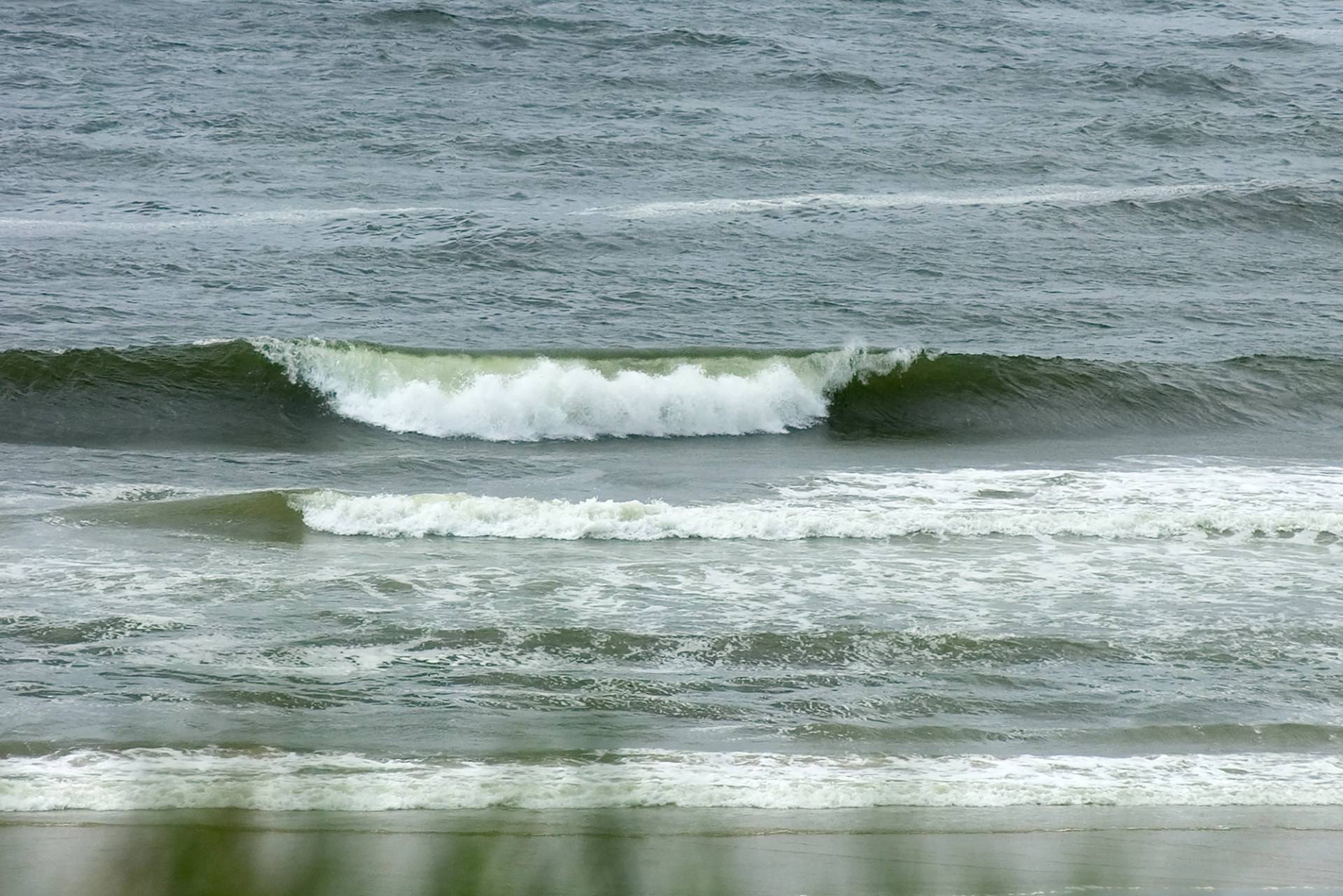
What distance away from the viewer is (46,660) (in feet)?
21.1

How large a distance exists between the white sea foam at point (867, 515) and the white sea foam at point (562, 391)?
3037 millimetres

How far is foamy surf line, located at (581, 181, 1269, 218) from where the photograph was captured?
1992 centimetres

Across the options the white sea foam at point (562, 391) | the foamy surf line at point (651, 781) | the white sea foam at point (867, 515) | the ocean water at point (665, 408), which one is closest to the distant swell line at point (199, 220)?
the ocean water at point (665, 408)

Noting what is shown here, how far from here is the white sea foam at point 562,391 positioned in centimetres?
A: 1345

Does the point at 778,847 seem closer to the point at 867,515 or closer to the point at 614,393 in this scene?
the point at 867,515

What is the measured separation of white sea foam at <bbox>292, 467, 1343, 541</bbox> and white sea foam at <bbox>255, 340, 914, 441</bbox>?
Answer: 3037 mm

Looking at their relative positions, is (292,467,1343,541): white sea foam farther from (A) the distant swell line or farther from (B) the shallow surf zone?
(A) the distant swell line

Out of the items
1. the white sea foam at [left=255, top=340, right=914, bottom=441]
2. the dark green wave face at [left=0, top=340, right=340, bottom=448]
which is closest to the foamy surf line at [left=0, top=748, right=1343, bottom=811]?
the dark green wave face at [left=0, top=340, right=340, bottom=448]

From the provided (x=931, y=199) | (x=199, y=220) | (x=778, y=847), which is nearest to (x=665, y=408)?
(x=199, y=220)

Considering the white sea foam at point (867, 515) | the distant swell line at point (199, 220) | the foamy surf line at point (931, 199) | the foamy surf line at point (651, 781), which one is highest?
the foamy surf line at point (931, 199)

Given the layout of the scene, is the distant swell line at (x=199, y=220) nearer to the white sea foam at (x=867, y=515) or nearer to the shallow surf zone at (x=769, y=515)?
the shallow surf zone at (x=769, y=515)

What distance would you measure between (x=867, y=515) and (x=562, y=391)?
182 inches

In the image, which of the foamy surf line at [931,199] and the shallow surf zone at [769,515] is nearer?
the shallow surf zone at [769,515]

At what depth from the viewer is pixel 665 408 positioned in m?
13.7
